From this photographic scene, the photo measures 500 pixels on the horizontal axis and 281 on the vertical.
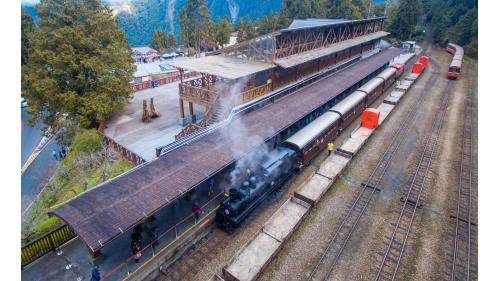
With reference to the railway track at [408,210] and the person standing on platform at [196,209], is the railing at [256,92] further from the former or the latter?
the railway track at [408,210]

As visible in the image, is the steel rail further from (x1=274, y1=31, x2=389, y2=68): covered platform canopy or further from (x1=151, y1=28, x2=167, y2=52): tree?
(x1=151, y1=28, x2=167, y2=52): tree

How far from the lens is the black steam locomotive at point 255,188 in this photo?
660 inches

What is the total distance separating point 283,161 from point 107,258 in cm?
1190

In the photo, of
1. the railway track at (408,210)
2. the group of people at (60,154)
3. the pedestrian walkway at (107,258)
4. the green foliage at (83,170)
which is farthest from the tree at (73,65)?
the railway track at (408,210)

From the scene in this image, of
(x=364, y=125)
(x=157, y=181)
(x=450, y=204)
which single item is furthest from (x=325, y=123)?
(x=157, y=181)

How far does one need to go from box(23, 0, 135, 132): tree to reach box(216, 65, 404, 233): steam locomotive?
54.5 ft

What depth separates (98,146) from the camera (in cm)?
2267

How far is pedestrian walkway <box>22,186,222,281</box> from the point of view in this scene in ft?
44.0

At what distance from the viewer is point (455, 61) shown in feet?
173

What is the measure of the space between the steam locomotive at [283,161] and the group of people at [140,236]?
387 centimetres

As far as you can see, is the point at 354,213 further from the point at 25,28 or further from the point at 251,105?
the point at 25,28

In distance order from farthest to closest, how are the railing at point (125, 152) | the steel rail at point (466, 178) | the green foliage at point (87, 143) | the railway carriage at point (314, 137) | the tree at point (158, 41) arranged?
the tree at point (158, 41), the green foliage at point (87, 143), the railway carriage at point (314, 137), the railing at point (125, 152), the steel rail at point (466, 178)

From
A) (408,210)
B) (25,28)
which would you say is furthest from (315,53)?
(25,28)

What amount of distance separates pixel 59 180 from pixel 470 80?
60.9 m
